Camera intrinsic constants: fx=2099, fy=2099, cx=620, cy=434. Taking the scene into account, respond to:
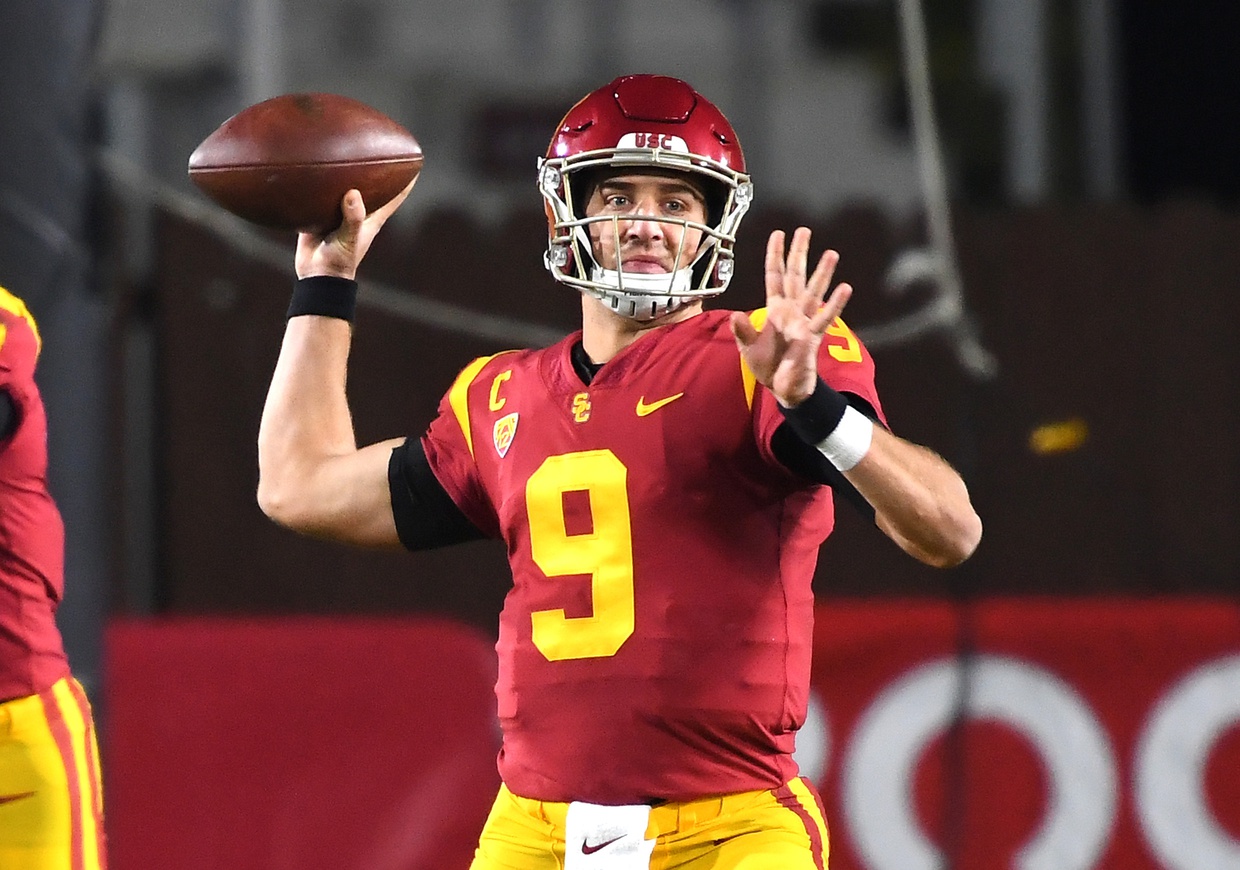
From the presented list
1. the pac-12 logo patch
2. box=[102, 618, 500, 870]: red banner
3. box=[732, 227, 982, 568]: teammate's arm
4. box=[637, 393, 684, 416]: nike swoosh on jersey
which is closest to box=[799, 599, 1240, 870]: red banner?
box=[102, 618, 500, 870]: red banner

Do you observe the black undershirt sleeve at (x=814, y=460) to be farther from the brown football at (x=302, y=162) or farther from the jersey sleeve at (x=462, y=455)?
the brown football at (x=302, y=162)

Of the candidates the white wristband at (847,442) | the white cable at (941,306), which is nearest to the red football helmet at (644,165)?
the white wristband at (847,442)

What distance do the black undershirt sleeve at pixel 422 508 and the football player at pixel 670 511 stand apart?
67 millimetres

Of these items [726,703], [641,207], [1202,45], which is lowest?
[726,703]

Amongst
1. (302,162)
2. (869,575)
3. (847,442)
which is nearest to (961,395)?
(869,575)

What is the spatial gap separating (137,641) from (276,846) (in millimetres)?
614

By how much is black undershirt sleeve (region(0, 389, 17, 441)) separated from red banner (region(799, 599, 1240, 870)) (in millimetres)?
2392

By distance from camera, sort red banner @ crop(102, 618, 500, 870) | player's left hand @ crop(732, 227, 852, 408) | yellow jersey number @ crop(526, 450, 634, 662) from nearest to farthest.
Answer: player's left hand @ crop(732, 227, 852, 408) → yellow jersey number @ crop(526, 450, 634, 662) → red banner @ crop(102, 618, 500, 870)

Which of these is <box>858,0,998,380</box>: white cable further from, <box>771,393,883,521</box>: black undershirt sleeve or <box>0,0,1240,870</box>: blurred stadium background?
<box>771,393,883,521</box>: black undershirt sleeve

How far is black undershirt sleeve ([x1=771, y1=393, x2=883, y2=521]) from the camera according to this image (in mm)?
2715

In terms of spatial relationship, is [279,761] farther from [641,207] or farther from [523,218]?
[641,207]

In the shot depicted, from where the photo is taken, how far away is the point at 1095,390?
5.52m

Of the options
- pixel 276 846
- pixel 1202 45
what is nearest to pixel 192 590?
pixel 276 846

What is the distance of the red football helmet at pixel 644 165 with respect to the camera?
9.88 feet
